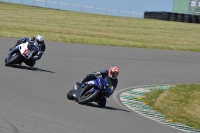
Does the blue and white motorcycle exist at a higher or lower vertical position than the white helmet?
lower

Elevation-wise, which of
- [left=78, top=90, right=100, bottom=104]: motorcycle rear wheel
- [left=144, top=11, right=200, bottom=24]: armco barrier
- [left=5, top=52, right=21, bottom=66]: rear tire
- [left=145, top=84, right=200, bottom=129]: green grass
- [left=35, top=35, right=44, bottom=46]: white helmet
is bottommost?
[left=144, top=11, right=200, bottom=24]: armco barrier

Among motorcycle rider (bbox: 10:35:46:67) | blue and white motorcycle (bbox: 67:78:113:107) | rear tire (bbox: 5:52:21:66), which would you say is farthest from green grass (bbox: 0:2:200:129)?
rear tire (bbox: 5:52:21:66)

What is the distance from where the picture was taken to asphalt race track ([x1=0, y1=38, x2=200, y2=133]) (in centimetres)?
897

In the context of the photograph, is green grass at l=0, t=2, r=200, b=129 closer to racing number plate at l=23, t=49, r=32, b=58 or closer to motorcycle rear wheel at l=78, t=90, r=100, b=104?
motorcycle rear wheel at l=78, t=90, r=100, b=104

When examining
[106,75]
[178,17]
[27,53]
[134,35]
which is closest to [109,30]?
[134,35]

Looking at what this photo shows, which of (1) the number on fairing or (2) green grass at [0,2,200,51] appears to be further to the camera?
(2) green grass at [0,2,200,51]

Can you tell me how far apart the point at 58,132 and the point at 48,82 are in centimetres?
662

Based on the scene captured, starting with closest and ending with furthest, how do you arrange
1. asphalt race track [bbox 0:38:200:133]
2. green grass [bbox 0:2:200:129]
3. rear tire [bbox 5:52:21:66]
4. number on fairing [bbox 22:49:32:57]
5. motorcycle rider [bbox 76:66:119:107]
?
asphalt race track [bbox 0:38:200:133]
motorcycle rider [bbox 76:66:119:107]
green grass [bbox 0:2:200:129]
rear tire [bbox 5:52:21:66]
number on fairing [bbox 22:49:32:57]

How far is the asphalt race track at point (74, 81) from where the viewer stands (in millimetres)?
8969

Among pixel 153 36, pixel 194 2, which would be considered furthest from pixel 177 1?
pixel 153 36

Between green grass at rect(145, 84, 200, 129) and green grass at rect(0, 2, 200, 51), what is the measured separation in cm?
1141

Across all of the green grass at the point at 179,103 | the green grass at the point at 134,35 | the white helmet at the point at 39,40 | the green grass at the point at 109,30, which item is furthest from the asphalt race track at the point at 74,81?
the green grass at the point at 109,30

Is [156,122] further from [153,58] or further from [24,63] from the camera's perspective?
[153,58]

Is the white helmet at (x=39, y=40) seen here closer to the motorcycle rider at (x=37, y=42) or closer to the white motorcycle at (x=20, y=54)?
the motorcycle rider at (x=37, y=42)
